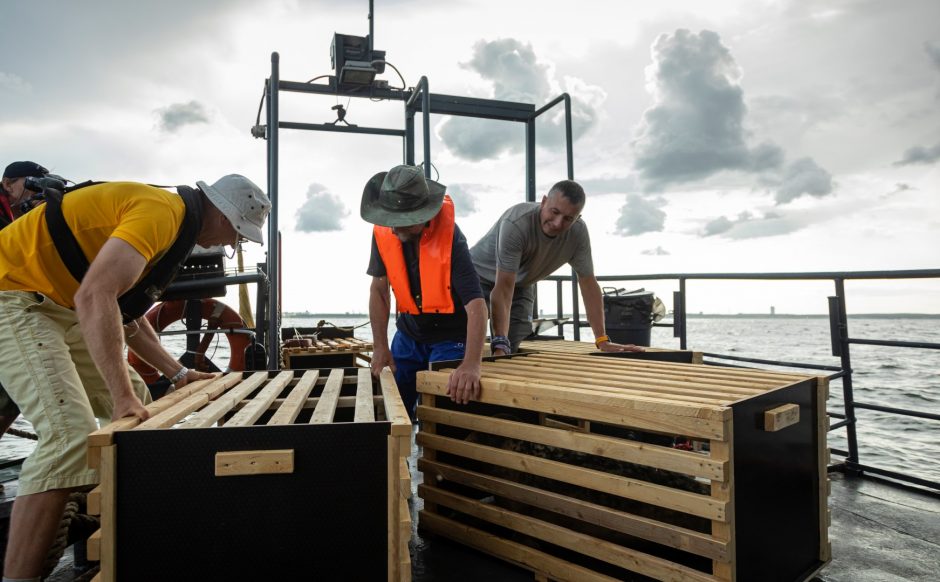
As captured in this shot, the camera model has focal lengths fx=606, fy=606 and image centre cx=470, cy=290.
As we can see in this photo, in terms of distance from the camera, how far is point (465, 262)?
11.3 ft

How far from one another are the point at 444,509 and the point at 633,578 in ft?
3.86

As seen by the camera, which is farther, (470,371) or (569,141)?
(569,141)

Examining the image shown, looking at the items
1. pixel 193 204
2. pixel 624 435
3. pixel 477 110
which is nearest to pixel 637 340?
pixel 477 110

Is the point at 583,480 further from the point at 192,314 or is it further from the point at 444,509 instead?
the point at 192,314

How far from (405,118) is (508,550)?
226 inches

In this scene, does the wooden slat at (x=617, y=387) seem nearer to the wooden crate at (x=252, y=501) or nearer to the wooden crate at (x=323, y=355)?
the wooden crate at (x=252, y=501)

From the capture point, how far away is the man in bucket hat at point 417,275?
3.38 m

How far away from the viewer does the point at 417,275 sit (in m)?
3.65

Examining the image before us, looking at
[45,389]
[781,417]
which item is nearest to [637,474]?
[781,417]

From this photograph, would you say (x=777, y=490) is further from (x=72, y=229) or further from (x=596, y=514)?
(x=72, y=229)

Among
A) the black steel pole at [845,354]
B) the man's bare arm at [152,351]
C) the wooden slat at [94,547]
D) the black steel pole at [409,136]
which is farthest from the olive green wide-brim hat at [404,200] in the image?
the black steel pole at [409,136]

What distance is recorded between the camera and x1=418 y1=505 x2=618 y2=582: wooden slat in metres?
2.50

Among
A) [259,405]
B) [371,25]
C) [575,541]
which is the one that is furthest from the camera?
[371,25]

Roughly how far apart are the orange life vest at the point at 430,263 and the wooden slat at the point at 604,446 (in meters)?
0.73
